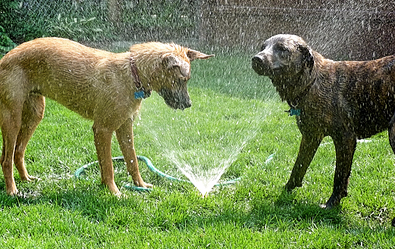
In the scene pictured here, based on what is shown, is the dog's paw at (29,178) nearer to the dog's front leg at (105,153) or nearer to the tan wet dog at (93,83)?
the tan wet dog at (93,83)

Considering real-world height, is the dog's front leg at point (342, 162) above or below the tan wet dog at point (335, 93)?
below

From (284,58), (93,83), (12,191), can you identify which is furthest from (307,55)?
(12,191)

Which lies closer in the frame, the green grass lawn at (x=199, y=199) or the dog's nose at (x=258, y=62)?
the green grass lawn at (x=199, y=199)

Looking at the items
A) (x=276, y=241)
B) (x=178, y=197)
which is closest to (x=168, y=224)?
(x=178, y=197)

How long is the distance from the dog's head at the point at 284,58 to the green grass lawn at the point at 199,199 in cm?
108

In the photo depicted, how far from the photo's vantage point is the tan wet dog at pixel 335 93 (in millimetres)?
3760

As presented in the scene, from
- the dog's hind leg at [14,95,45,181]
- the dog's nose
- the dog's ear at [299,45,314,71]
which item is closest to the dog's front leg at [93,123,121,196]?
the dog's hind leg at [14,95,45,181]

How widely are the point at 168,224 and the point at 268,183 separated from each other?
4.13ft

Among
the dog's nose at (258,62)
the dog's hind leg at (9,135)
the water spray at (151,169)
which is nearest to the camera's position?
the dog's nose at (258,62)

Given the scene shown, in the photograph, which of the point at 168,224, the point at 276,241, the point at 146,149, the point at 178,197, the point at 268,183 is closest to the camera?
the point at 276,241

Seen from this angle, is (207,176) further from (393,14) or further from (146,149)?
(393,14)

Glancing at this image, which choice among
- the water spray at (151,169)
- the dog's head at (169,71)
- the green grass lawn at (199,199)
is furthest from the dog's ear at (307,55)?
the water spray at (151,169)

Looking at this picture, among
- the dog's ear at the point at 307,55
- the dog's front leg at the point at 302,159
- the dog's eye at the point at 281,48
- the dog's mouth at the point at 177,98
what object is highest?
the dog's eye at the point at 281,48

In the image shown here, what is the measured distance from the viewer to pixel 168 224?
361cm
